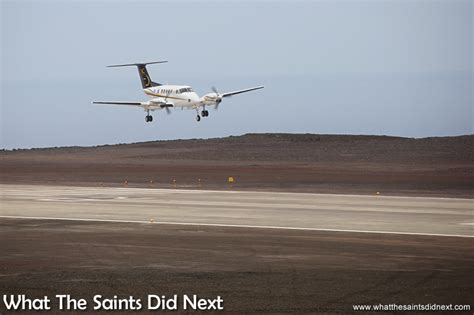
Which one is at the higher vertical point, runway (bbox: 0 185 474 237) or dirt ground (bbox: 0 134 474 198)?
dirt ground (bbox: 0 134 474 198)

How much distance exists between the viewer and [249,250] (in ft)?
87.8

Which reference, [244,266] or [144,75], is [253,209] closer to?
[244,266]

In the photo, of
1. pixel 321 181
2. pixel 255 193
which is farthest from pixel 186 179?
pixel 255 193

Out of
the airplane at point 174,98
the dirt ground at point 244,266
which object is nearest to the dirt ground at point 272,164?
the airplane at point 174,98

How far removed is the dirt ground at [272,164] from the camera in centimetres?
5581

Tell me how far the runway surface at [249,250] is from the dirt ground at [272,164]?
37.8 ft

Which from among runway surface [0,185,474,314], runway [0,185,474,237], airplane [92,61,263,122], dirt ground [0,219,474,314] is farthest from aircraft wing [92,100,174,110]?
dirt ground [0,219,474,314]

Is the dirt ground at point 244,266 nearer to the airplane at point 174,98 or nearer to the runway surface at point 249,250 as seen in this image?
the runway surface at point 249,250

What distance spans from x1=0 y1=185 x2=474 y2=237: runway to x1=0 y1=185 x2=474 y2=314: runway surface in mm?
68

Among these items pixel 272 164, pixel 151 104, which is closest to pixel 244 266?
pixel 272 164

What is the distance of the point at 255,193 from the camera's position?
159 ft

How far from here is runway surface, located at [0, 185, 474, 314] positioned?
20.2 metres

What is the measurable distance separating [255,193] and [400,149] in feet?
127

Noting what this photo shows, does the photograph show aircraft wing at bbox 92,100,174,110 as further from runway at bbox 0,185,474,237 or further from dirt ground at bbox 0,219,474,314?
dirt ground at bbox 0,219,474,314
